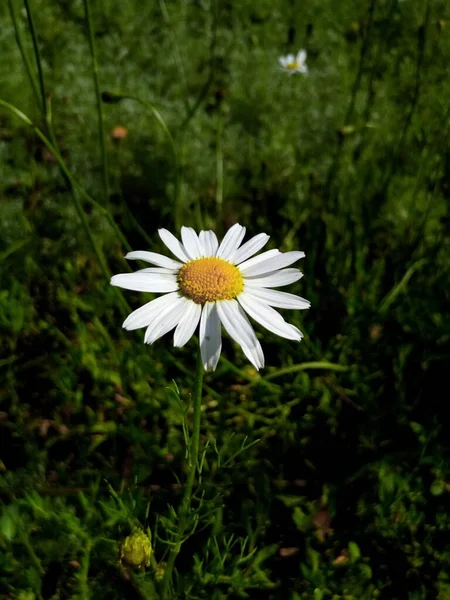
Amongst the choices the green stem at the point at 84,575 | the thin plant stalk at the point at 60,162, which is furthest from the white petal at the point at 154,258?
the green stem at the point at 84,575

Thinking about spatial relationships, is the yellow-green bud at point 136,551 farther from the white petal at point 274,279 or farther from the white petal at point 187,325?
the white petal at point 274,279

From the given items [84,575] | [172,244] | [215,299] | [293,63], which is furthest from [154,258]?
[293,63]

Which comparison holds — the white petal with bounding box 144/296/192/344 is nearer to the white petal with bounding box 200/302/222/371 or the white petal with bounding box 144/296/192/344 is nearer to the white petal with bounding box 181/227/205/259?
the white petal with bounding box 200/302/222/371

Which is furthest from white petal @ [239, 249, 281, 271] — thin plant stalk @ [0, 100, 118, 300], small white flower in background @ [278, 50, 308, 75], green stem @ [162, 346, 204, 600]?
small white flower in background @ [278, 50, 308, 75]

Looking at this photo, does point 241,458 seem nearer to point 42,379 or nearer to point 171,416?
point 171,416

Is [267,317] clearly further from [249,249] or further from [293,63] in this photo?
[293,63]

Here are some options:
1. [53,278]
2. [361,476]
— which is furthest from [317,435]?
[53,278]
